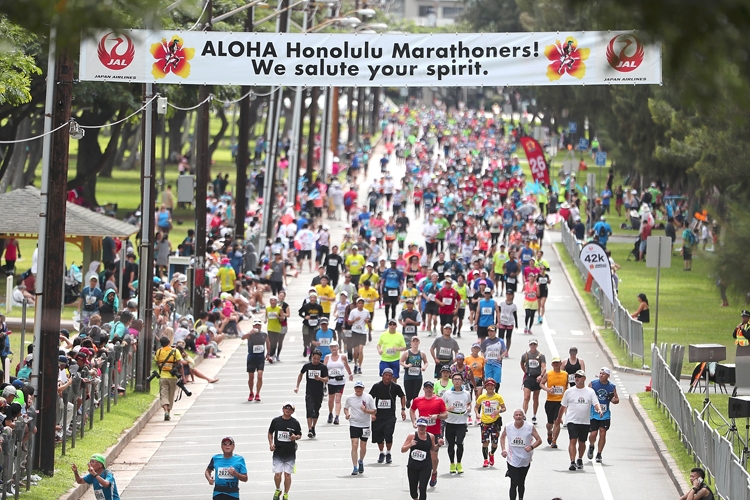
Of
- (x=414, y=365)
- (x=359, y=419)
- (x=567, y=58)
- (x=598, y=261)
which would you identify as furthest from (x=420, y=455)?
(x=598, y=261)

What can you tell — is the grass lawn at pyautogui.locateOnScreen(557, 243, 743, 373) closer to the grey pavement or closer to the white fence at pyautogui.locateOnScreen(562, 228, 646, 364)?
the white fence at pyautogui.locateOnScreen(562, 228, 646, 364)

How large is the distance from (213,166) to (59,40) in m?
82.7

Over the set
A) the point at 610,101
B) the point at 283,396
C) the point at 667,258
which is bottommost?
the point at 283,396

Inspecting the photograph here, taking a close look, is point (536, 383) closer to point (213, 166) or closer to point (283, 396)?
point (283, 396)

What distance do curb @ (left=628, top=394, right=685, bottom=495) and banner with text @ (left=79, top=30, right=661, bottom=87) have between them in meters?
5.49

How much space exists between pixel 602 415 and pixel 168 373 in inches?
294

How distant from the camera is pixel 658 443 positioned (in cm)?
2080

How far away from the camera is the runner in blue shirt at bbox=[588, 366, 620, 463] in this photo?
19719 millimetres

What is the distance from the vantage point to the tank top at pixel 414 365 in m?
22.3

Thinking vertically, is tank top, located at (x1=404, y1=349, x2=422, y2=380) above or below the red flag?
below

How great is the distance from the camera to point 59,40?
619 centimetres

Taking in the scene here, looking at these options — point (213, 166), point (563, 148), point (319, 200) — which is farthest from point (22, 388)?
point (563, 148)

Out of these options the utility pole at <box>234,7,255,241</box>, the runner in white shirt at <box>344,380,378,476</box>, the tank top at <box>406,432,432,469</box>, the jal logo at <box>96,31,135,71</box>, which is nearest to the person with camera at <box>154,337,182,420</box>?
the jal logo at <box>96,31,135,71</box>

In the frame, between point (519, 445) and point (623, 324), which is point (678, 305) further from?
point (519, 445)
